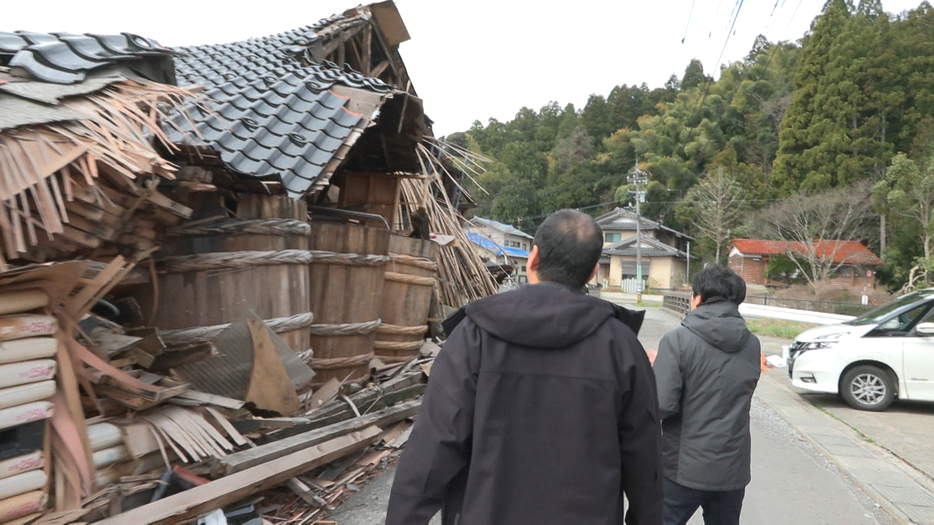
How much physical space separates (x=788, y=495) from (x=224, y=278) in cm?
470

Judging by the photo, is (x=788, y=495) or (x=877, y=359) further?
(x=877, y=359)

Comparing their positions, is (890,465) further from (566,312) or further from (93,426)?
(93,426)

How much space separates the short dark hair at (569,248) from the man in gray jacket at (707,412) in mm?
1284

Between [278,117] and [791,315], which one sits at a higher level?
[278,117]

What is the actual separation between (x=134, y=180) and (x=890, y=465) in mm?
6784

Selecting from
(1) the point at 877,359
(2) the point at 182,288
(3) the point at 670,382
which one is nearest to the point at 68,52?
(2) the point at 182,288

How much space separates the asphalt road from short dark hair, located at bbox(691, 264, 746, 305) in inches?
86.4

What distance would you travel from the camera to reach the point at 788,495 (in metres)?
4.70

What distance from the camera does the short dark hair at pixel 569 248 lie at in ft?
5.69

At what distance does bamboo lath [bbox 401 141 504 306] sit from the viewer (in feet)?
25.9

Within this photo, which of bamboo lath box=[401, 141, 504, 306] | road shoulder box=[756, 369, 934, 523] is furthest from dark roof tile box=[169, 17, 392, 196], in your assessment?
road shoulder box=[756, 369, 934, 523]

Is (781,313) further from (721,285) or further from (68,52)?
(68,52)

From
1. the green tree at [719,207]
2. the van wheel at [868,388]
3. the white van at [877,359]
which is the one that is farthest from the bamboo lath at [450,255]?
the green tree at [719,207]

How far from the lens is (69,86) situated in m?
3.01
